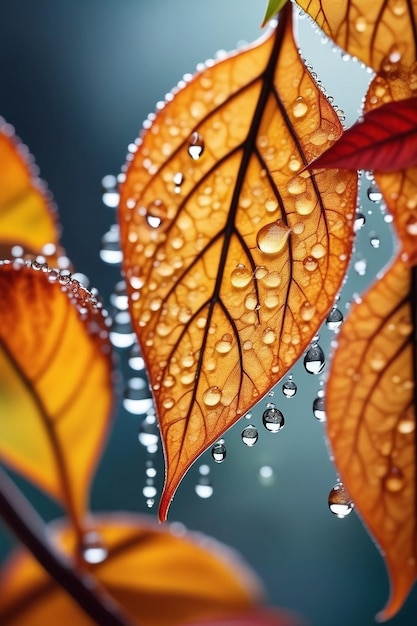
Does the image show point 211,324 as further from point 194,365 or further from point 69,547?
point 69,547

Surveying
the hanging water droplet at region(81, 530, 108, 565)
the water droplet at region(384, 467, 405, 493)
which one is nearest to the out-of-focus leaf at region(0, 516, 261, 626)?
the hanging water droplet at region(81, 530, 108, 565)

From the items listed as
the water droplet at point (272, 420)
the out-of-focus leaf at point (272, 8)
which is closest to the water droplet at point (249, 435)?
the water droplet at point (272, 420)

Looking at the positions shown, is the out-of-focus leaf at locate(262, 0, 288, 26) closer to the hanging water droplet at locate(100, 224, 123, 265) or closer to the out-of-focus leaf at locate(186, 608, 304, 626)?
the hanging water droplet at locate(100, 224, 123, 265)

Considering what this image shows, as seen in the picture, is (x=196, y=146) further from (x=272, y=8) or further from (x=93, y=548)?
(x=93, y=548)

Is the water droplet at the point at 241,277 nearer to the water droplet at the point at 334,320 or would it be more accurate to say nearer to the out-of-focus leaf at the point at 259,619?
the water droplet at the point at 334,320

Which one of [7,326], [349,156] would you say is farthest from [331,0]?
[7,326]

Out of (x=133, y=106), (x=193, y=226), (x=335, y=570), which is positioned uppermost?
(x=133, y=106)
